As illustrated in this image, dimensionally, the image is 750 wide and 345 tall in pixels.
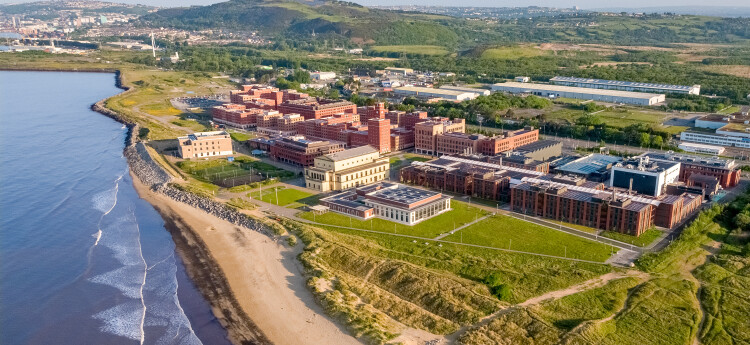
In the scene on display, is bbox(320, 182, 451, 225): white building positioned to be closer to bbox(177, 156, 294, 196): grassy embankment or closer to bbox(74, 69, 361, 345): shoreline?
bbox(74, 69, 361, 345): shoreline

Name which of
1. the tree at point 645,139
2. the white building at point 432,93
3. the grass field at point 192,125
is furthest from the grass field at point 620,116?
the grass field at point 192,125

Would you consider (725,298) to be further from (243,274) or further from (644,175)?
(243,274)

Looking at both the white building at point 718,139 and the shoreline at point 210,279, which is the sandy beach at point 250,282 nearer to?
the shoreline at point 210,279

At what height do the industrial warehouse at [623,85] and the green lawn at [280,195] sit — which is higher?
the industrial warehouse at [623,85]

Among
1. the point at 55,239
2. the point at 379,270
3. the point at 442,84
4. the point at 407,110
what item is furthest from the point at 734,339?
the point at 442,84

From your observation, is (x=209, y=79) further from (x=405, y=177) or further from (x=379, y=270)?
(x=379, y=270)

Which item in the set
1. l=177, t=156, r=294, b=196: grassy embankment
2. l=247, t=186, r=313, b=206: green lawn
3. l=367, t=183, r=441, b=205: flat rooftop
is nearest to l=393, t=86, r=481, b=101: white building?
l=177, t=156, r=294, b=196: grassy embankment

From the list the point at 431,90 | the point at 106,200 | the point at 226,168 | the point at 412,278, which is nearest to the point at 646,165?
the point at 412,278
